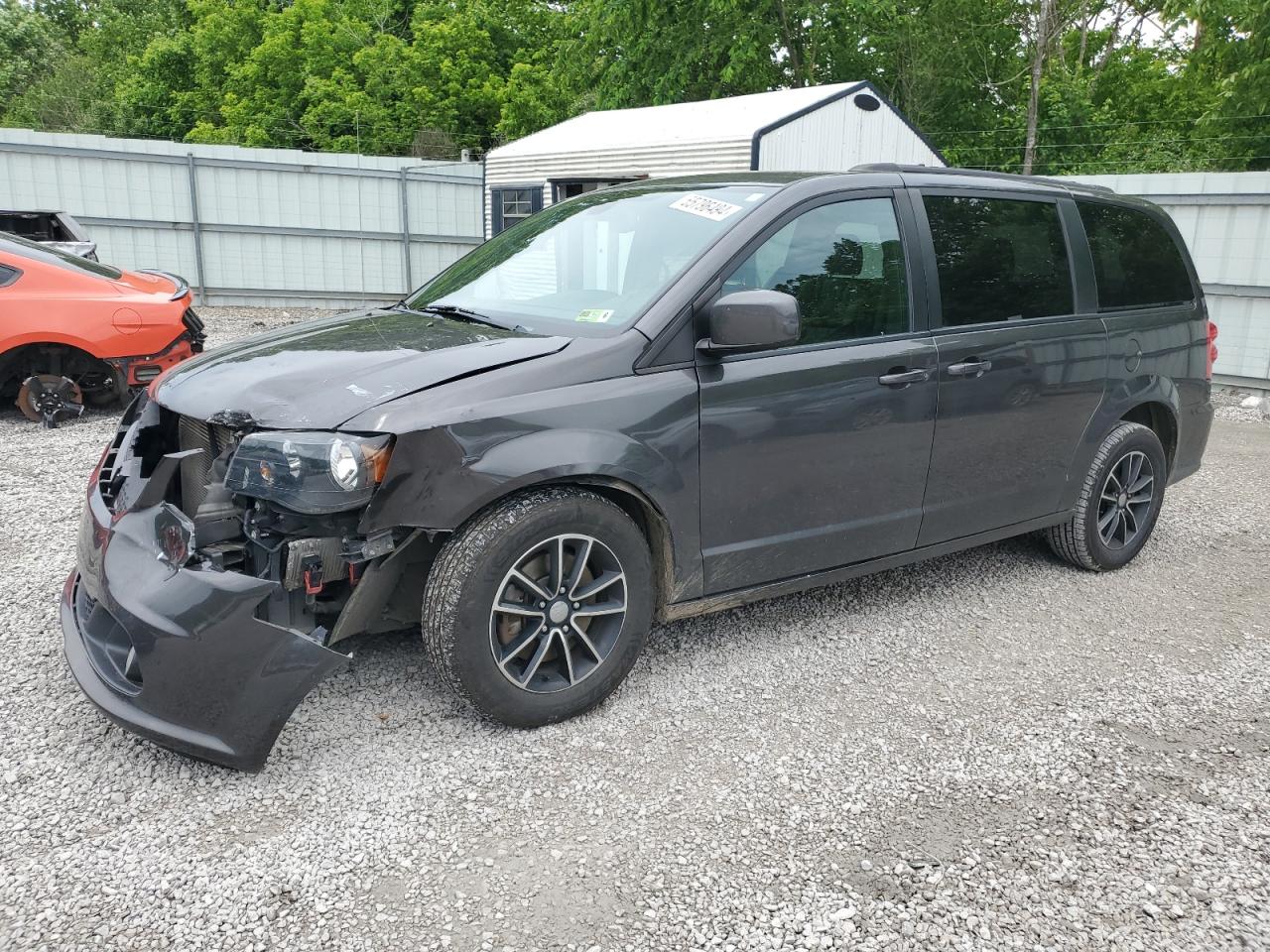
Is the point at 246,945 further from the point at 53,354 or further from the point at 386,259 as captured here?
the point at 386,259

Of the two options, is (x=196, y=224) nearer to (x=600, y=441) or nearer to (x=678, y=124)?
(x=678, y=124)

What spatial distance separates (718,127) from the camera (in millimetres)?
13852

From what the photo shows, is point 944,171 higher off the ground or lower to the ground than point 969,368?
higher

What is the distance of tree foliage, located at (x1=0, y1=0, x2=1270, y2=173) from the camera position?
22.8 meters

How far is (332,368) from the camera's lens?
3.20 m

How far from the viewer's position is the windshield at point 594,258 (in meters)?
3.52

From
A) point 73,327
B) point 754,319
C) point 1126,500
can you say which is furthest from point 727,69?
point 754,319

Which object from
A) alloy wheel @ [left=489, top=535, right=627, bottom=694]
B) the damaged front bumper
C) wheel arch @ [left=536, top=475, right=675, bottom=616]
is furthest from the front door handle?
the damaged front bumper

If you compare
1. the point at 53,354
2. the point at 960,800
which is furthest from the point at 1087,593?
the point at 53,354

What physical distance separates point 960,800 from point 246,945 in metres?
1.98

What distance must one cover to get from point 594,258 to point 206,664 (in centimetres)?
200

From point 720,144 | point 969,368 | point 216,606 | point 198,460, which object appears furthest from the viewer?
point 720,144

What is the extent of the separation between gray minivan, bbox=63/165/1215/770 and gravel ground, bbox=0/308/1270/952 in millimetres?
260

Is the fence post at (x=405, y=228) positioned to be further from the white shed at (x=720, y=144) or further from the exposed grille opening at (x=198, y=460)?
the exposed grille opening at (x=198, y=460)
